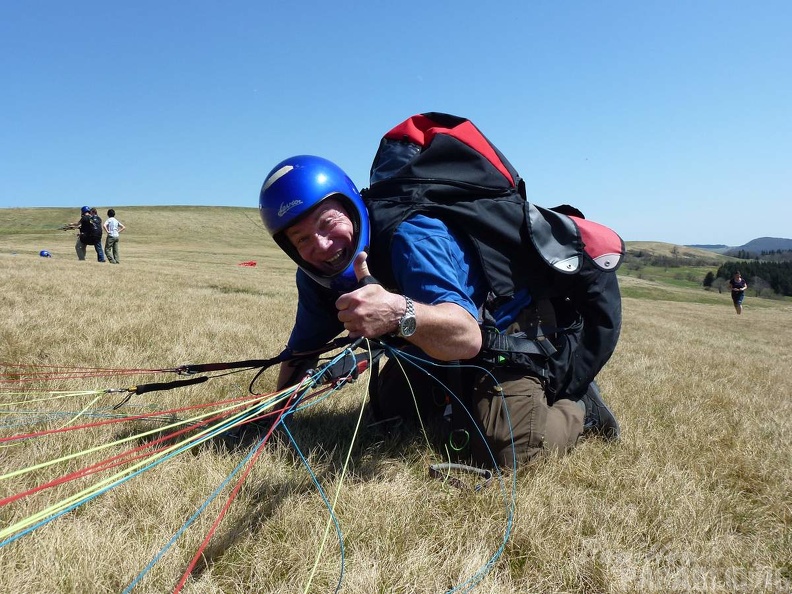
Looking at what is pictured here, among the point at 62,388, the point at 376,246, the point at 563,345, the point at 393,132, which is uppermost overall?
the point at 393,132

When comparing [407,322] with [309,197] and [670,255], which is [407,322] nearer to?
[309,197]

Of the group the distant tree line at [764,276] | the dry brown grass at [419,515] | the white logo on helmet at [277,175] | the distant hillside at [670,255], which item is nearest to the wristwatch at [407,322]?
the dry brown grass at [419,515]

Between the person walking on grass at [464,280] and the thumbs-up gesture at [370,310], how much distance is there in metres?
0.01

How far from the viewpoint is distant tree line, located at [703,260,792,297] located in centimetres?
9669

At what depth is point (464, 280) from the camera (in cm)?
301

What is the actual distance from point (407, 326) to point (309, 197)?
3.42ft

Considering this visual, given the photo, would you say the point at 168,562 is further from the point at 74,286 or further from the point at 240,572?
the point at 74,286

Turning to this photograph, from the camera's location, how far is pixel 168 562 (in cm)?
201

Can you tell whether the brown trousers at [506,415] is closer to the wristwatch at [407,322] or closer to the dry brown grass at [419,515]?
the dry brown grass at [419,515]

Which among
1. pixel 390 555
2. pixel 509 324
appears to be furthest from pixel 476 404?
pixel 390 555

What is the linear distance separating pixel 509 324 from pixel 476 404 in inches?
23.4

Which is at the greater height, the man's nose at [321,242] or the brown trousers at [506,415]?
the man's nose at [321,242]

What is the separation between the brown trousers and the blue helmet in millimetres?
993

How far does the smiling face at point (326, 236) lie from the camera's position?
9.90ft
